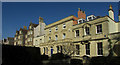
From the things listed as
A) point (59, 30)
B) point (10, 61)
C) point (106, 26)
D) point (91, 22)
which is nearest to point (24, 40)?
point (59, 30)

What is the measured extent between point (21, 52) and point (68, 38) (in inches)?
640

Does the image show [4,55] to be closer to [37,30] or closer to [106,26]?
[106,26]

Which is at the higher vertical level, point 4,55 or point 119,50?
point 4,55

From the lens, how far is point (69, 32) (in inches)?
955

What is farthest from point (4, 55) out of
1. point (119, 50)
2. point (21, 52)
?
point (119, 50)

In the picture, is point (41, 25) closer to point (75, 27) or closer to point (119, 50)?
point (75, 27)

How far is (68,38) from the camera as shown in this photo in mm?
23484

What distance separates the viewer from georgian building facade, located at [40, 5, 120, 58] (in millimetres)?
17688

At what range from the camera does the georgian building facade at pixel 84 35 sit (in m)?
17.7

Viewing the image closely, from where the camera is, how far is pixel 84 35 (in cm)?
2070

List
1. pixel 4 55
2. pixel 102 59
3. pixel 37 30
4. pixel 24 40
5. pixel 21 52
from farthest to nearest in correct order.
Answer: pixel 24 40
pixel 37 30
pixel 102 59
pixel 21 52
pixel 4 55

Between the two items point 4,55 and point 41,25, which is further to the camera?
point 41,25

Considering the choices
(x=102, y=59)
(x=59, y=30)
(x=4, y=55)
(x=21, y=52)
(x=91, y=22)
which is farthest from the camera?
(x=59, y=30)

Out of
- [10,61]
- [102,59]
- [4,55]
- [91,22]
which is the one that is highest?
[91,22]
